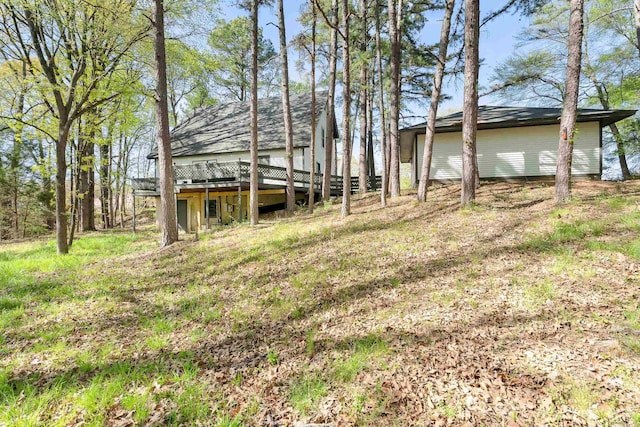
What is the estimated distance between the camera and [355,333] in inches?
147

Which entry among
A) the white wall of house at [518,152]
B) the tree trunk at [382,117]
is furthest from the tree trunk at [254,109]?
the white wall of house at [518,152]

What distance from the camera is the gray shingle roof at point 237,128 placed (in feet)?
60.1

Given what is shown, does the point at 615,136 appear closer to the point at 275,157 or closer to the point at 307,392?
the point at 275,157

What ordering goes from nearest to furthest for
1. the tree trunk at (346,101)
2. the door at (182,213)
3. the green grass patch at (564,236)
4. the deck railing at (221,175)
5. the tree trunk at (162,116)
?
the green grass patch at (564,236) < the tree trunk at (162,116) < the tree trunk at (346,101) < the deck railing at (221,175) < the door at (182,213)

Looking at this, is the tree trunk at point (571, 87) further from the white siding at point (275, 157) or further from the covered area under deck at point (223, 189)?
the white siding at point (275, 157)

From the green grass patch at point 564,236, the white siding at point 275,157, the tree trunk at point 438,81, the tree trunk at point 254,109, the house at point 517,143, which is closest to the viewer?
the green grass patch at point 564,236

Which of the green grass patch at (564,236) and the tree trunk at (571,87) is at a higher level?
the tree trunk at (571,87)

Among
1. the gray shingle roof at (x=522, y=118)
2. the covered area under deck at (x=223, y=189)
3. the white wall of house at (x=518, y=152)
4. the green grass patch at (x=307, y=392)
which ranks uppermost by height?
the gray shingle roof at (x=522, y=118)

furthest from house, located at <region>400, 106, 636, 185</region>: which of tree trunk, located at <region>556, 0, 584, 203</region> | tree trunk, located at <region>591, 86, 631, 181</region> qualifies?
tree trunk, located at <region>556, 0, 584, 203</region>

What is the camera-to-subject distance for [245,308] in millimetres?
4750

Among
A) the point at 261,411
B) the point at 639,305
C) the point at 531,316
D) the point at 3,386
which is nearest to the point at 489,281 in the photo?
the point at 531,316

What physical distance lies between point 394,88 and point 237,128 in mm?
12343

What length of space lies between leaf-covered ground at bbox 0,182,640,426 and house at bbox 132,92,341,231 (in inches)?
339

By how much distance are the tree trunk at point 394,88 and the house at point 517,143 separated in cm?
335
